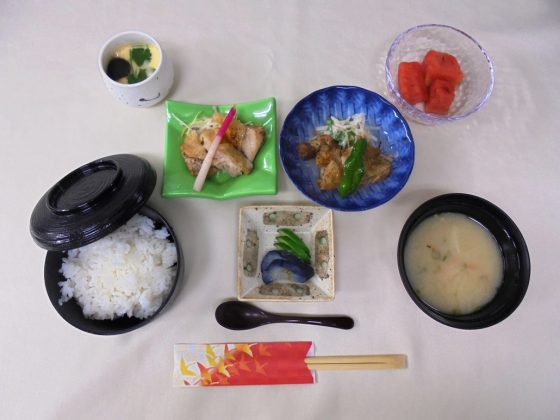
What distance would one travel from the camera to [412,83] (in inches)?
57.1

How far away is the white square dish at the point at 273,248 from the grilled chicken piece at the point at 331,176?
91 millimetres

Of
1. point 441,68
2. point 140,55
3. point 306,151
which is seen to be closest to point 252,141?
point 306,151

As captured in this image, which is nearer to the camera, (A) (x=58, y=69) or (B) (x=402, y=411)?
(B) (x=402, y=411)

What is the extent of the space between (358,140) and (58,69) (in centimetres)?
132

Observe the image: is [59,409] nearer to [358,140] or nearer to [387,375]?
[387,375]

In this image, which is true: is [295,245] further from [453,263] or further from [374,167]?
[453,263]

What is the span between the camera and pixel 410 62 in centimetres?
151

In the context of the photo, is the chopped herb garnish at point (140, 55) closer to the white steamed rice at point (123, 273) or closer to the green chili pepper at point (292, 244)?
the white steamed rice at point (123, 273)

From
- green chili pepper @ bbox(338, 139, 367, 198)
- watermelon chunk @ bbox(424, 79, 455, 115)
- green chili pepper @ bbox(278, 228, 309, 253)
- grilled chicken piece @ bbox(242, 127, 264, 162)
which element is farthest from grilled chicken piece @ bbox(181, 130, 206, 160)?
watermelon chunk @ bbox(424, 79, 455, 115)

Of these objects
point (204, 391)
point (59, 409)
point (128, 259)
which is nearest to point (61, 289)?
point (128, 259)

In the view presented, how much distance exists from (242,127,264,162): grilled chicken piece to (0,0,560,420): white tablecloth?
144mm

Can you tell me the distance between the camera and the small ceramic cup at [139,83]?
4.40ft

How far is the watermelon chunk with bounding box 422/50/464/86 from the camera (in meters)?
1.44

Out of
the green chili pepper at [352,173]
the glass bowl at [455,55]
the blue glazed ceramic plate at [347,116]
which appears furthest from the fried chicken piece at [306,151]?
the glass bowl at [455,55]
